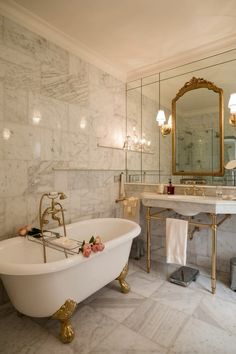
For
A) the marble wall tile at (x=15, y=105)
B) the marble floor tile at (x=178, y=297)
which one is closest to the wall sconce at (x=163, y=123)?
the marble wall tile at (x=15, y=105)

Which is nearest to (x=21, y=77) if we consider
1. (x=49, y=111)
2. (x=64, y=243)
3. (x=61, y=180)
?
(x=49, y=111)

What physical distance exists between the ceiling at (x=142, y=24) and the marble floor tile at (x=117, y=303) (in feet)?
8.76

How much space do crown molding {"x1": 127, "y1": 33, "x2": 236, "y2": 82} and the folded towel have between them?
1.82 meters

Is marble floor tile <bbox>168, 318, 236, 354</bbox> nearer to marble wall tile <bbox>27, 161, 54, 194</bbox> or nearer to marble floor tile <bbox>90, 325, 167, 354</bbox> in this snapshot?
marble floor tile <bbox>90, 325, 167, 354</bbox>

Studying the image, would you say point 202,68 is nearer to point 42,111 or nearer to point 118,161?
point 118,161

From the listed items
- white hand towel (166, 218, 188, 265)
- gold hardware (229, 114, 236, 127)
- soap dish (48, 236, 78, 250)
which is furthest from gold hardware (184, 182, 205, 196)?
soap dish (48, 236, 78, 250)

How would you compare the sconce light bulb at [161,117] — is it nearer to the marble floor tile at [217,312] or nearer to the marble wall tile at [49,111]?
the marble wall tile at [49,111]

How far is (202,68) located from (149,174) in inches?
59.8

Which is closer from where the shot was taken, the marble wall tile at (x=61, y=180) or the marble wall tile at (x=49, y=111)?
the marble wall tile at (x=49, y=111)

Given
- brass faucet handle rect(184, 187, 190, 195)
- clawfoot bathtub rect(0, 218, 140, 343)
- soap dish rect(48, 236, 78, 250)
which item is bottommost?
clawfoot bathtub rect(0, 218, 140, 343)

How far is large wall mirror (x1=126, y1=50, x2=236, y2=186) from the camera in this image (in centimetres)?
253

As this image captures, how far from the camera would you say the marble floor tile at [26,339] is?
1.44m

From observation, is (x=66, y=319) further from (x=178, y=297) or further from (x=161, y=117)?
(x=161, y=117)

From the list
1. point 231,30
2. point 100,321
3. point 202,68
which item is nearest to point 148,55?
point 202,68
